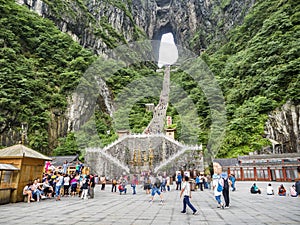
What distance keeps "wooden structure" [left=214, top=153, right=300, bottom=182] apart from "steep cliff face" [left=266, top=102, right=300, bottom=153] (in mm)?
2828

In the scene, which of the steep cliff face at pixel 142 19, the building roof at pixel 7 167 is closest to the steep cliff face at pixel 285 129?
the building roof at pixel 7 167

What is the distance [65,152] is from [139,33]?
45983 mm

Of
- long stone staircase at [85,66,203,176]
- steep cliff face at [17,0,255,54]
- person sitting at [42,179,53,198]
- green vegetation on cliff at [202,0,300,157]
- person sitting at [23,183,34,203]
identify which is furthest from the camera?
steep cliff face at [17,0,255,54]

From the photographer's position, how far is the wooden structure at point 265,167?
1706 centimetres

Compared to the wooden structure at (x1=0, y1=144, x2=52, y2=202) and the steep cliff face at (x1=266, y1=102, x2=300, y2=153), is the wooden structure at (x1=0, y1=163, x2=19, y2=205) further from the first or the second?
the steep cliff face at (x1=266, y1=102, x2=300, y2=153)

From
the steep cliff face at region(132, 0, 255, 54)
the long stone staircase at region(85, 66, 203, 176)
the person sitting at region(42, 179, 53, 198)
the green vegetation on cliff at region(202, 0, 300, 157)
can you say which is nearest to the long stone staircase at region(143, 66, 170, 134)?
the long stone staircase at region(85, 66, 203, 176)

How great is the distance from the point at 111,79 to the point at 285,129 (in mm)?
27029

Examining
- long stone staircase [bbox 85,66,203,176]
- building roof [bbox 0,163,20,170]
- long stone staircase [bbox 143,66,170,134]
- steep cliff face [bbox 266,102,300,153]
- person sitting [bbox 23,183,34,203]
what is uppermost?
long stone staircase [bbox 143,66,170,134]

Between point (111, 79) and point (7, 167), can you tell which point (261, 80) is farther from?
point (7, 167)

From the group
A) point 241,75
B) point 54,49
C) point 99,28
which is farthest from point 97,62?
point 241,75

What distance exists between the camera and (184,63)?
172 feet

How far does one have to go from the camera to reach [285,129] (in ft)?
67.0

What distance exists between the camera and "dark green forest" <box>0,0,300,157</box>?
2292 cm

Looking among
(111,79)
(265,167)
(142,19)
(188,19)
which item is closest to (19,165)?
(265,167)
